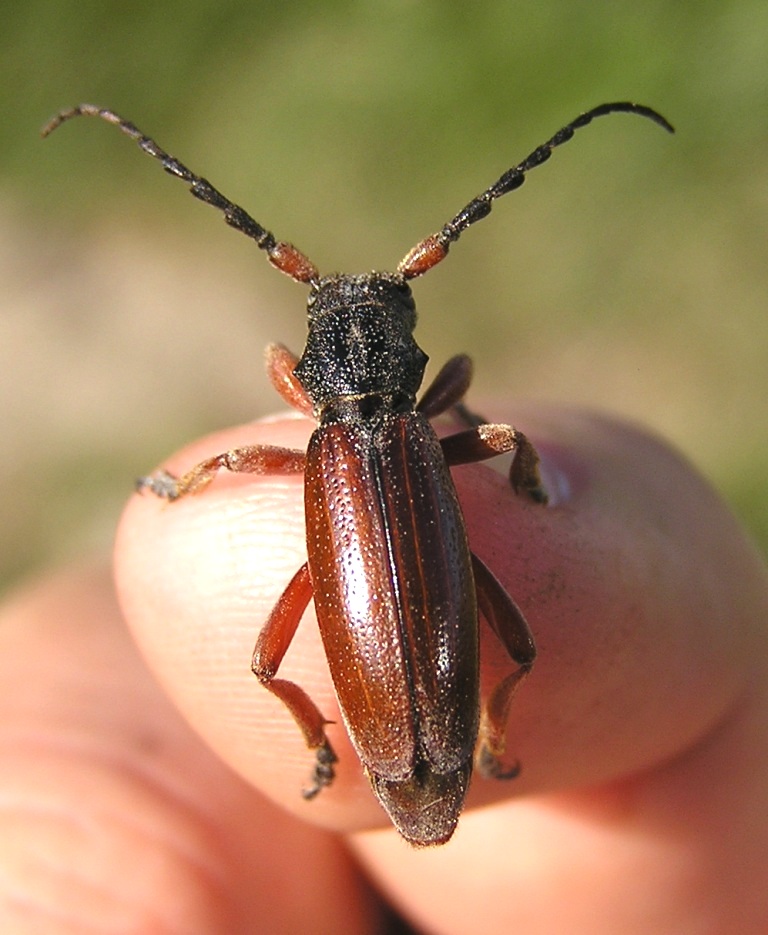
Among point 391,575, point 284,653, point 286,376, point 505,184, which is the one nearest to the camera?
point 391,575

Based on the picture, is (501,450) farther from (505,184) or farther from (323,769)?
(323,769)

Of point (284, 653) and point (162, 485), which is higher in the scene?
point (162, 485)

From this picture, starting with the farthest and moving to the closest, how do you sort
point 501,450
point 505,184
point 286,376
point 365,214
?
point 365,214, point 286,376, point 505,184, point 501,450

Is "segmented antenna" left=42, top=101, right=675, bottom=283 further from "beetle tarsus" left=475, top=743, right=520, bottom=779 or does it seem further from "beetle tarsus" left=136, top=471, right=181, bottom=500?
"beetle tarsus" left=475, top=743, right=520, bottom=779

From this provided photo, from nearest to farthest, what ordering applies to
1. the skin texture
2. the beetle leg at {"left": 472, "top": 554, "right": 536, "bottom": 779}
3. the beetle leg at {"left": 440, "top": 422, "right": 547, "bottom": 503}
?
1. the beetle leg at {"left": 472, "top": 554, "right": 536, "bottom": 779}
2. the beetle leg at {"left": 440, "top": 422, "right": 547, "bottom": 503}
3. the skin texture

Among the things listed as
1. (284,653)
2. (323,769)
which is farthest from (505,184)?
(323,769)

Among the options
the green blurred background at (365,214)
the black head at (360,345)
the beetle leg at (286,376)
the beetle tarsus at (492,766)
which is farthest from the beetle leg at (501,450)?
the green blurred background at (365,214)

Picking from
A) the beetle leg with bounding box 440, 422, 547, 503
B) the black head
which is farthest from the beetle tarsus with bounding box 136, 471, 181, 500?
the beetle leg with bounding box 440, 422, 547, 503
